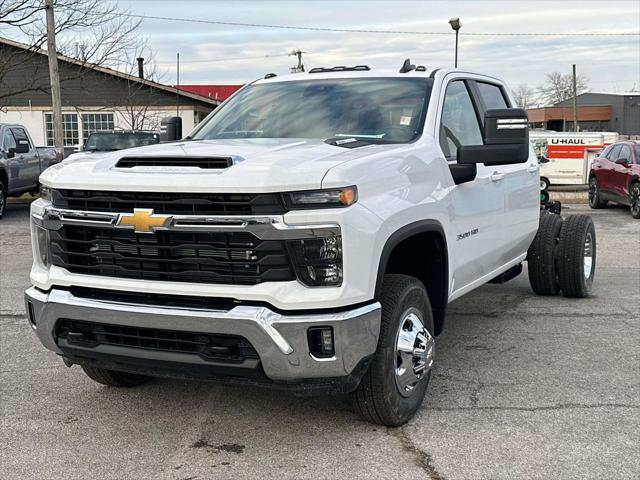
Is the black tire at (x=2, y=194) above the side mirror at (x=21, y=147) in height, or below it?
below

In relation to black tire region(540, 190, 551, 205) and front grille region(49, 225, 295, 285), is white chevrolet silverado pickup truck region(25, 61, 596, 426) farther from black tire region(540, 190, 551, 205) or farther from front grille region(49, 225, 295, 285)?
black tire region(540, 190, 551, 205)

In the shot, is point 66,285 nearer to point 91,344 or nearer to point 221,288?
point 91,344

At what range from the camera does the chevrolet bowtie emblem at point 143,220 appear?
137 inches

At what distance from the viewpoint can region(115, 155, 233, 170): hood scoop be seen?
3.56 metres

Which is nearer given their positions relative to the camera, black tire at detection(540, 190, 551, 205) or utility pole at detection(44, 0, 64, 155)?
black tire at detection(540, 190, 551, 205)

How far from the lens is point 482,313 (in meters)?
6.91

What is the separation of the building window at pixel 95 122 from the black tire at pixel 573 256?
29.5m

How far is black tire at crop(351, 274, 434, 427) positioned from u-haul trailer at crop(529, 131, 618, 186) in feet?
67.8

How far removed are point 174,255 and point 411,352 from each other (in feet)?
4.56

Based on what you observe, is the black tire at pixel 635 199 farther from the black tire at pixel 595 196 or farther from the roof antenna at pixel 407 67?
the roof antenna at pixel 407 67

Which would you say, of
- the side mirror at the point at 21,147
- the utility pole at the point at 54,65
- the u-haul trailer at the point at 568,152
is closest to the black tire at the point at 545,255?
the side mirror at the point at 21,147

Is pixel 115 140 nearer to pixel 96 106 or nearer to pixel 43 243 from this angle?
pixel 96 106

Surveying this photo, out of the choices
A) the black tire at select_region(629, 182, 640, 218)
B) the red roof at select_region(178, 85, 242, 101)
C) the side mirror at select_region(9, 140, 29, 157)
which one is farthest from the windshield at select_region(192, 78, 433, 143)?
the red roof at select_region(178, 85, 242, 101)

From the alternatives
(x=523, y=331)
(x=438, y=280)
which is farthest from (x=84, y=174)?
(x=523, y=331)
